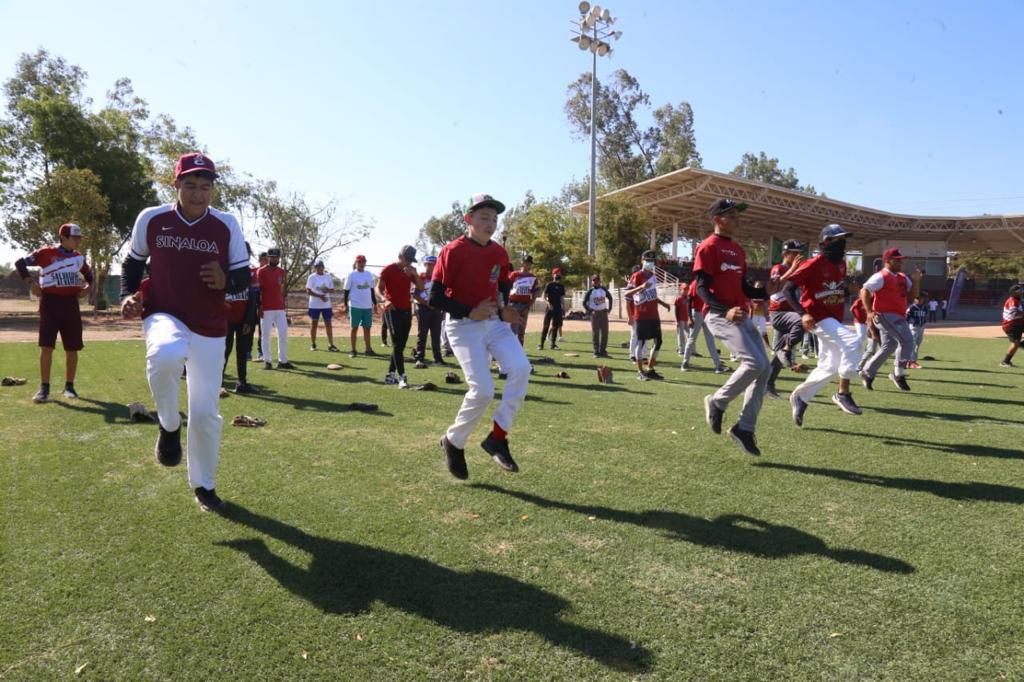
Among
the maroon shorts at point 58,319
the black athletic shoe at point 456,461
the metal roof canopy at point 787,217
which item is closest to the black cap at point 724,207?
the black athletic shoe at point 456,461

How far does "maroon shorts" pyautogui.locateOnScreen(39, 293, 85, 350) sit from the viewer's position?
7.76 meters

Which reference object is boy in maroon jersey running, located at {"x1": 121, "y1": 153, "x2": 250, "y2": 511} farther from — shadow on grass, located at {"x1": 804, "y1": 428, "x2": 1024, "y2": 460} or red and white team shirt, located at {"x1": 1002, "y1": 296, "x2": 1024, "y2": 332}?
red and white team shirt, located at {"x1": 1002, "y1": 296, "x2": 1024, "y2": 332}

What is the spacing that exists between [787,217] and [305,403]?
53924 mm

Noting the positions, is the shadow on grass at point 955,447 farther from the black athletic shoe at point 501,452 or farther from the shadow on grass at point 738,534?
the black athletic shoe at point 501,452

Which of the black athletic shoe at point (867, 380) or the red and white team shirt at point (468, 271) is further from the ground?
the red and white team shirt at point (468, 271)

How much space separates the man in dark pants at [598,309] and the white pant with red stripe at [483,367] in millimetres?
9268

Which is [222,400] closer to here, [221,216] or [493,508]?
[221,216]

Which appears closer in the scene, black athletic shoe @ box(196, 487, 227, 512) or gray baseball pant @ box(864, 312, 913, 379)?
black athletic shoe @ box(196, 487, 227, 512)

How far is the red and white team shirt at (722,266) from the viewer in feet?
19.5

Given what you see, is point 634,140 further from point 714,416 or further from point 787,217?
point 714,416

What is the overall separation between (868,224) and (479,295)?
61220mm

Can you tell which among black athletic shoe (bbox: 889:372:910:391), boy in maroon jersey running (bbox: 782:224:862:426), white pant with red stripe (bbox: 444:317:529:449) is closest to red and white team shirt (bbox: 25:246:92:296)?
white pant with red stripe (bbox: 444:317:529:449)

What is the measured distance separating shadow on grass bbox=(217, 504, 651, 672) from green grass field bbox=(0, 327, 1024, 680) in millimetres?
12

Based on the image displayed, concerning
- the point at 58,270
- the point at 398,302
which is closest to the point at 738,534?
the point at 398,302
